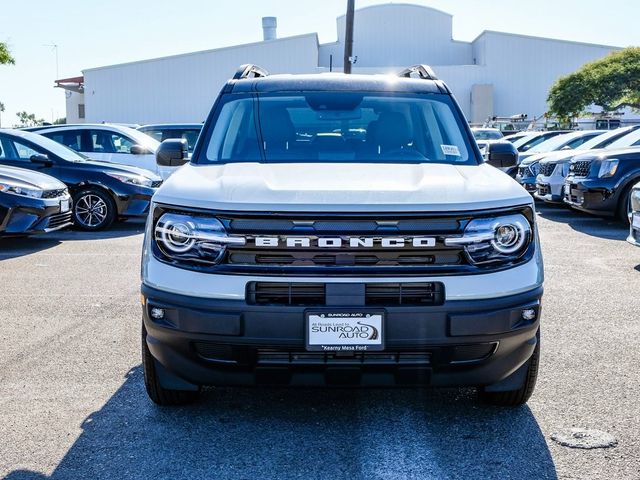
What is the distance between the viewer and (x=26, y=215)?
31.2ft

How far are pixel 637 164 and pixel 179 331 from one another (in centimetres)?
1000

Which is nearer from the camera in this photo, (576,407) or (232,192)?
(232,192)

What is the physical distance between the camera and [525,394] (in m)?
3.96

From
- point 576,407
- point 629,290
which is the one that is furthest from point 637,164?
point 576,407

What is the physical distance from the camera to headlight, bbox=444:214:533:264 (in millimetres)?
3473

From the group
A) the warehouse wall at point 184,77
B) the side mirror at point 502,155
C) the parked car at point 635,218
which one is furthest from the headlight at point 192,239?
the warehouse wall at point 184,77

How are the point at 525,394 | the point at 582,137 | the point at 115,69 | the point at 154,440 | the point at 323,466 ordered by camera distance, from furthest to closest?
the point at 115,69 → the point at 582,137 → the point at 525,394 → the point at 154,440 → the point at 323,466

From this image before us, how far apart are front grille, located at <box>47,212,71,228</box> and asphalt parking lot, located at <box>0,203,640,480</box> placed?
3846mm

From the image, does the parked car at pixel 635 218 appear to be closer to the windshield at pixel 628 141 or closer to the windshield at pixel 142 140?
the windshield at pixel 628 141

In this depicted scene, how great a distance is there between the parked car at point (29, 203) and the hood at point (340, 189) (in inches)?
233

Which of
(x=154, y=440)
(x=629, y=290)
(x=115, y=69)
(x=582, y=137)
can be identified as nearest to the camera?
(x=154, y=440)

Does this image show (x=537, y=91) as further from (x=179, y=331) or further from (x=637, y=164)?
(x=179, y=331)

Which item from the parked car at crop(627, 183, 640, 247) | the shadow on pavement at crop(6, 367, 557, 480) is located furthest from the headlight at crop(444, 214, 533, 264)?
the parked car at crop(627, 183, 640, 247)

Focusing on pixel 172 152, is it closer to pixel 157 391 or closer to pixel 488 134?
pixel 157 391
